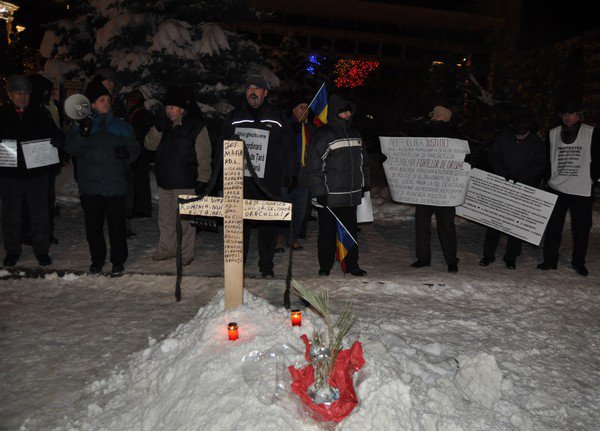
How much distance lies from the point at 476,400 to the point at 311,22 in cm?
6212

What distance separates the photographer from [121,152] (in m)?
6.24

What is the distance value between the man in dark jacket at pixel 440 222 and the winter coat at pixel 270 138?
1.93 m

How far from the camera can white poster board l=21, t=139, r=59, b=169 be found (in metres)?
6.47

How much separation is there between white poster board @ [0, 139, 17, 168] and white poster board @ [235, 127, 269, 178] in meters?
2.74

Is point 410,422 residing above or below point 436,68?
below

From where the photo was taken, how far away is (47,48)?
53.0 feet

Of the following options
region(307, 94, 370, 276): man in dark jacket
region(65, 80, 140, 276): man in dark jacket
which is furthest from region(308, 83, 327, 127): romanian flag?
region(65, 80, 140, 276): man in dark jacket

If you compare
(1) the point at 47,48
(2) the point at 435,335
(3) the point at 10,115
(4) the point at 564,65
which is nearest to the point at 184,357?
(2) the point at 435,335

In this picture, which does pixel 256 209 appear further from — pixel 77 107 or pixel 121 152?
pixel 77 107

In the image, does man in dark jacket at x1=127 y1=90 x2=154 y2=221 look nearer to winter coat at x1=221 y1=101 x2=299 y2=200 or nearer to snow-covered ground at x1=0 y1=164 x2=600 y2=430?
snow-covered ground at x1=0 y1=164 x2=600 y2=430

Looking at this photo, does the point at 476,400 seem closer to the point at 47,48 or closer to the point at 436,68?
the point at 47,48

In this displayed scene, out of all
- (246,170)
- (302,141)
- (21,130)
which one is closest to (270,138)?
(246,170)

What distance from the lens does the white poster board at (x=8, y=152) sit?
642cm

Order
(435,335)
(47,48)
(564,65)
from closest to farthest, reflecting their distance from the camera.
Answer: (435,335), (47,48), (564,65)
